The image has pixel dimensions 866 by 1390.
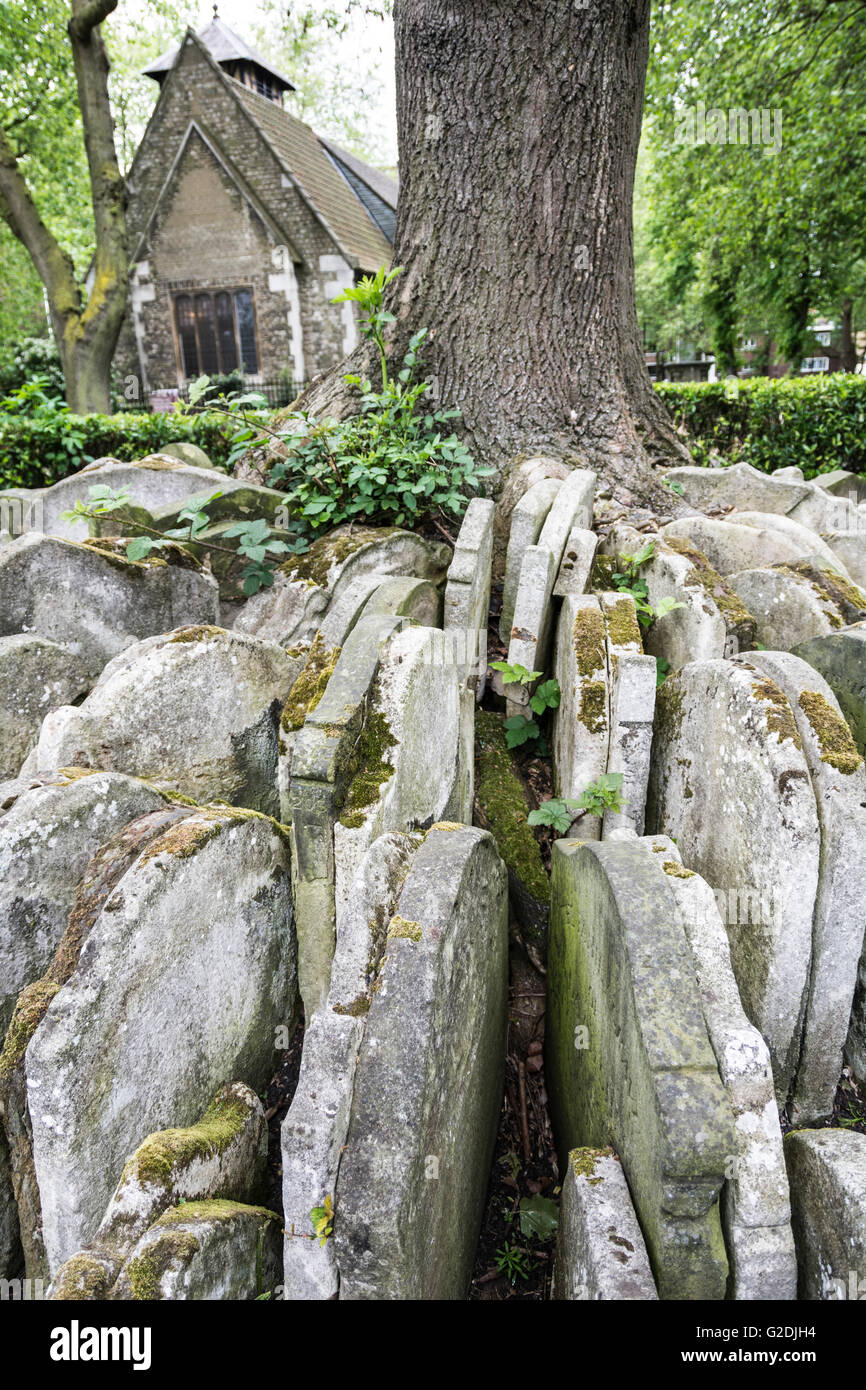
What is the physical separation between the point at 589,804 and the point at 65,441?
6534 millimetres

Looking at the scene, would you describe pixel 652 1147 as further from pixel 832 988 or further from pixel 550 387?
pixel 550 387

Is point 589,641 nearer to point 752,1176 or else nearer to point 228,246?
point 752,1176

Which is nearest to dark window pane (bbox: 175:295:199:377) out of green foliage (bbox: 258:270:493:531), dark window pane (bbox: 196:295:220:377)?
dark window pane (bbox: 196:295:220:377)

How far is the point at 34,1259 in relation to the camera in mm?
2180

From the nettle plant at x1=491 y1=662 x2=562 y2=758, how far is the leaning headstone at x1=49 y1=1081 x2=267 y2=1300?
1874 mm

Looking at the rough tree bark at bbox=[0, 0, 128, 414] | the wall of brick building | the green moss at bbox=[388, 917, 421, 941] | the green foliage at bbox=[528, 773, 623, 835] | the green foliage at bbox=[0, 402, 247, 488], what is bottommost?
the green foliage at bbox=[528, 773, 623, 835]

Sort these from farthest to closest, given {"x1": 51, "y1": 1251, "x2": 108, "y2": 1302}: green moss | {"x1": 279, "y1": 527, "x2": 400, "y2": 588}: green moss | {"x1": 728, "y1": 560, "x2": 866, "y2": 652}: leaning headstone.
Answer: {"x1": 279, "y1": 527, "x2": 400, "y2": 588}: green moss → {"x1": 728, "y1": 560, "x2": 866, "y2": 652}: leaning headstone → {"x1": 51, "y1": 1251, "x2": 108, "y2": 1302}: green moss

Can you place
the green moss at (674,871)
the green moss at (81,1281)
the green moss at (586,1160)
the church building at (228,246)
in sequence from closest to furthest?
1. the green moss at (81,1281)
2. the green moss at (586,1160)
3. the green moss at (674,871)
4. the church building at (228,246)

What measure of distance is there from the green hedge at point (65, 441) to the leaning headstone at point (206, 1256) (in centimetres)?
709

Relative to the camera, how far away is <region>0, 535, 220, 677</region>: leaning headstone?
371 centimetres

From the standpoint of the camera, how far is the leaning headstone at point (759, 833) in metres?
2.41

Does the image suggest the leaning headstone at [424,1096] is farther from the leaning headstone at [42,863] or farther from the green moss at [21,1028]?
the leaning headstone at [42,863]

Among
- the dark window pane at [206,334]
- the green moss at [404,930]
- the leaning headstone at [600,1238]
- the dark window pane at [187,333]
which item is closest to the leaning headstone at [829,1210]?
the leaning headstone at [600,1238]

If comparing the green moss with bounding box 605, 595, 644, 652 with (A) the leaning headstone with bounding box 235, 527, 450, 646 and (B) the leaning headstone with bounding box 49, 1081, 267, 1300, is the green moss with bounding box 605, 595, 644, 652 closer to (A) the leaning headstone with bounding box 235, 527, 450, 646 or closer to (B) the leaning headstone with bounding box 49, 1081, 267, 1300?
(A) the leaning headstone with bounding box 235, 527, 450, 646
